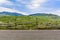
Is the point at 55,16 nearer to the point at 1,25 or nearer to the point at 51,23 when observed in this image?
the point at 51,23

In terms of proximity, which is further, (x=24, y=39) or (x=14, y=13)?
(x=14, y=13)

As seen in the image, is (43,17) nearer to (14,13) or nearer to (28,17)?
(28,17)

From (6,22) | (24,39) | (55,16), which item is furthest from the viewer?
(6,22)

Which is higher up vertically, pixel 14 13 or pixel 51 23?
pixel 14 13

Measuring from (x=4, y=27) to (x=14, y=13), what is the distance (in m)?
0.73

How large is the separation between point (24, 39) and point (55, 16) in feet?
9.12

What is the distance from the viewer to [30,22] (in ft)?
24.0

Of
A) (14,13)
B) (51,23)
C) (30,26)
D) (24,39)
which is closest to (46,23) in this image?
(51,23)

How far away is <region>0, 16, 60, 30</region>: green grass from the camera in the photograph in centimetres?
725

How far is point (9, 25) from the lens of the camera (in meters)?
7.29

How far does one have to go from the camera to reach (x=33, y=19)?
7.29 meters

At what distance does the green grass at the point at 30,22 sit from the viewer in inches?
286

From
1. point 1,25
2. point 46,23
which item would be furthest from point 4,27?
point 46,23

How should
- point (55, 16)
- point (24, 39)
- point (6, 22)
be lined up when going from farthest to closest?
point (6, 22)
point (55, 16)
point (24, 39)
